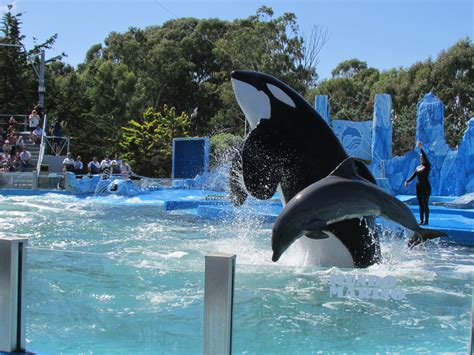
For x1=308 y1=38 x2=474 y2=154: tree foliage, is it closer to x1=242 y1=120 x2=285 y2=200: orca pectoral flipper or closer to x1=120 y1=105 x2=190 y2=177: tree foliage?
x1=120 y1=105 x2=190 y2=177: tree foliage

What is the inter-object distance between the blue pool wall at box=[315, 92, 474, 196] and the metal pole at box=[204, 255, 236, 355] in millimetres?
14608

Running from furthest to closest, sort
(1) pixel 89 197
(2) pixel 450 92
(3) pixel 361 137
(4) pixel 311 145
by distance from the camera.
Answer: (2) pixel 450 92 < (3) pixel 361 137 < (1) pixel 89 197 < (4) pixel 311 145

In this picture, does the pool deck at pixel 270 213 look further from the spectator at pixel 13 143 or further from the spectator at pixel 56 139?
the spectator at pixel 56 139

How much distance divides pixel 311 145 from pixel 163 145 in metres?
22.5

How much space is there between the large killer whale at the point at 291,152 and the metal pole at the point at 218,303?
2.44 meters

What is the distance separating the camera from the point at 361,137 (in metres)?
21.2

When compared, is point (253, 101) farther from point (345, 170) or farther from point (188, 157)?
point (188, 157)

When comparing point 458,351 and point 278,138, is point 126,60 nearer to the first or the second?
point 278,138

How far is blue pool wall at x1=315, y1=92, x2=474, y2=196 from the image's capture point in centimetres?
1722

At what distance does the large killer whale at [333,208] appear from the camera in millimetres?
3988

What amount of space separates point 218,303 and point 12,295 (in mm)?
1108

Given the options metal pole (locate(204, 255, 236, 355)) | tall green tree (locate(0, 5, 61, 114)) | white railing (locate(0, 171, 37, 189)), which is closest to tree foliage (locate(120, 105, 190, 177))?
tall green tree (locate(0, 5, 61, 114))

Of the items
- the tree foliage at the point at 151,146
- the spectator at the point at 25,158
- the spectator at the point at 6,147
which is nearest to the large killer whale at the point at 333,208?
the spectator at the point at 25,158

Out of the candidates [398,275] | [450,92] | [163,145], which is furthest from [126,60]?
[398,275]
